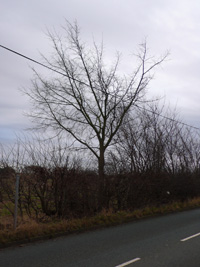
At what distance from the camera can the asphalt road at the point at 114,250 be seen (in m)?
6.07

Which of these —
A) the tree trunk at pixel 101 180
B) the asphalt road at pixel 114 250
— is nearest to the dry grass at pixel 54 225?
the asphalt road at pixel 114 250

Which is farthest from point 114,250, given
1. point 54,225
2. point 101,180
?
point 101,180

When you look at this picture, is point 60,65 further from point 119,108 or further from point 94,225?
point 94,225

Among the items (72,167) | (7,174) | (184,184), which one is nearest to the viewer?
(7,174)

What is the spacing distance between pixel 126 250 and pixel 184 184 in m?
13.6

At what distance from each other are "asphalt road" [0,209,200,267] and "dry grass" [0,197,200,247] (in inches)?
15.9

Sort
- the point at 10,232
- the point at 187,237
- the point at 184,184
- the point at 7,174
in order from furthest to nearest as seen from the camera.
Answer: the point at 184,184, the point at 7,174, the point at 187,237, the point at 10,232

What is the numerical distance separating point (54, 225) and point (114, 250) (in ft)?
9.89

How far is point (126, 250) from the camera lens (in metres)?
7.14

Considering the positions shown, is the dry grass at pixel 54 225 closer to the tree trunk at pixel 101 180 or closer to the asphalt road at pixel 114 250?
the asphalt road at pixel 114 250

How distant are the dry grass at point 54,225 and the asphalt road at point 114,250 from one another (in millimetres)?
403

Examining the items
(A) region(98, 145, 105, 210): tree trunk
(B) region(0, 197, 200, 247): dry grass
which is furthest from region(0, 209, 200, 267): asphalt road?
(A) region(98, 145, 105, 210): tree trunk

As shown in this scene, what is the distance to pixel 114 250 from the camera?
7160mm

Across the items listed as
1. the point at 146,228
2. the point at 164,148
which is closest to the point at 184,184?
the point at 164,148
